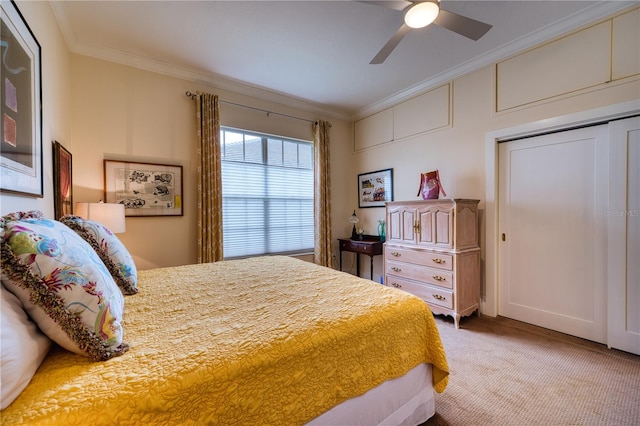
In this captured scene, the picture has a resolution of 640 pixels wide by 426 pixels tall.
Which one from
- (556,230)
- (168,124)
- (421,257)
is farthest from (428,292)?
(168,124)

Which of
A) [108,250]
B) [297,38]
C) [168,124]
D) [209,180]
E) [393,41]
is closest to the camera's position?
[108,250]

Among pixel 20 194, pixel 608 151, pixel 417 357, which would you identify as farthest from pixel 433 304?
pixel 20 194

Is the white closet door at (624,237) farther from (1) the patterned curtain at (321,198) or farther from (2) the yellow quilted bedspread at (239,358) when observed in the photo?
(1) the patterned curtain at (321,198)

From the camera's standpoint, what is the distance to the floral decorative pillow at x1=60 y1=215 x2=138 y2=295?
4.72 feet

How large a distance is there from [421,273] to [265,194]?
2.36 meters

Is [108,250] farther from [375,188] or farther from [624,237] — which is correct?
[624,237]

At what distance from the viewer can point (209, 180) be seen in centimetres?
319

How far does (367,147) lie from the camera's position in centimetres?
434

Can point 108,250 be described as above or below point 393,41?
below

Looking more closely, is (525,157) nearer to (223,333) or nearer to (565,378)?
(565,378)

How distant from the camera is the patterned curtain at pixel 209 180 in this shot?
3.15 m

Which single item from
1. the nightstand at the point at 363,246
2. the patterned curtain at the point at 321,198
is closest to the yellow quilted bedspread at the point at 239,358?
the nightstand at the point at 363,246

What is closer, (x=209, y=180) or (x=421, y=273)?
(x=421, y=273)

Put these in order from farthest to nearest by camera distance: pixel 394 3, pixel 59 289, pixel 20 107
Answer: pixel 394 3 < pixel 20 107 < pixel 59 289
